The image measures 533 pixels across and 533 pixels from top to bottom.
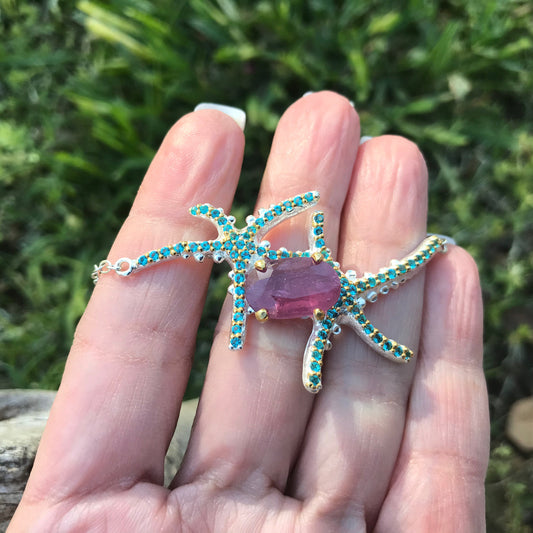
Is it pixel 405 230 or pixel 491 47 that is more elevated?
pixel 491 47

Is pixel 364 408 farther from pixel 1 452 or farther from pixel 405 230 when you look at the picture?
pixel 1 452

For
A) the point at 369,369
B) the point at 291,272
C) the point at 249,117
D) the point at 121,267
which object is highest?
the point at 249,117

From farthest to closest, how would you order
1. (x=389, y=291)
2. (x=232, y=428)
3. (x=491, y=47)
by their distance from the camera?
(x=491, y=47) < (x=389, y=291) < (x=232, y=428)

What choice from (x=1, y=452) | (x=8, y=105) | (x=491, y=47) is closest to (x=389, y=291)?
(x=1, y=452)

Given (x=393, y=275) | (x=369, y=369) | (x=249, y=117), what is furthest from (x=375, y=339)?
(x=249, y=117)

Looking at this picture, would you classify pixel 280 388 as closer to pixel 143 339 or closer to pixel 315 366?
pixel 315 366
